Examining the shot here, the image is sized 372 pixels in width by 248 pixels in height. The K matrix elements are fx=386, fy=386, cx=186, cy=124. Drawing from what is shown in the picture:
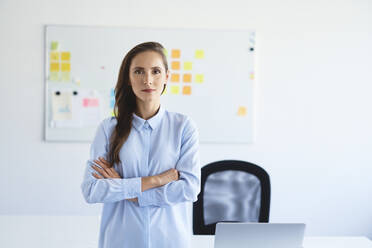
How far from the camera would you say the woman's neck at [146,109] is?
1515 millimetres

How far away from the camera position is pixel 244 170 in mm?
2168

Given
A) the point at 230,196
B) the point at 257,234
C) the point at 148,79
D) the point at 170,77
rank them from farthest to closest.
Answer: the point at 170,77, the point at 230,196, the point at 148,79, the point at 257,234

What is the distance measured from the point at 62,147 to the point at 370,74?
2901mm

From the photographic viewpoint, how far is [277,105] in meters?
3.55

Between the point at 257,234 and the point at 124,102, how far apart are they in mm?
726

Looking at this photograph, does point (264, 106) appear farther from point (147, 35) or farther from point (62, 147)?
point (62, 147)

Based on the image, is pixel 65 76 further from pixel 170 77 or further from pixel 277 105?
pixel 277 105

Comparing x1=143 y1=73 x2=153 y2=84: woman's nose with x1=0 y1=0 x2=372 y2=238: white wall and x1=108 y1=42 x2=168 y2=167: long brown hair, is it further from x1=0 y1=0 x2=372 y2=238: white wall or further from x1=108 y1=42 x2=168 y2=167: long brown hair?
x1=0 y1=0 x2=372 y2=238: white wall

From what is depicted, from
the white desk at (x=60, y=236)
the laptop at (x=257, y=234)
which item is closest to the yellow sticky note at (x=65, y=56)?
the white desk at (x=60, y=236)

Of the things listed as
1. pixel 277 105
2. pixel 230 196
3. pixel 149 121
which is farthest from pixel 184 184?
pixel 277 105

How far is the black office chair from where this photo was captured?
6.90ft

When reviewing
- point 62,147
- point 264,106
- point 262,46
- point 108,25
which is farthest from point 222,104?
point 62,147

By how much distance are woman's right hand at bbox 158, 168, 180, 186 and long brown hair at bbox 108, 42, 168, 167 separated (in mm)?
178

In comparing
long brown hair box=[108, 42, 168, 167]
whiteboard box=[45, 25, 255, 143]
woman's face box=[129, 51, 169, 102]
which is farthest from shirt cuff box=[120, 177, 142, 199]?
whiteboard box=[45, 25, 255, 143]
